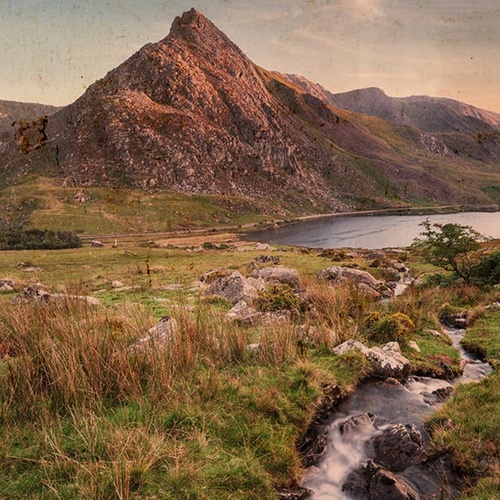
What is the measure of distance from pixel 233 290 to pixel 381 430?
425 inches

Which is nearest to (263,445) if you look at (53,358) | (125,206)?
(53,358)

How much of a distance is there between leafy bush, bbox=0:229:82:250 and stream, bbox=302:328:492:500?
5275 cm

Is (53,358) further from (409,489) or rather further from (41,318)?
(409,489)

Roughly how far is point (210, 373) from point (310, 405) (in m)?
2.44

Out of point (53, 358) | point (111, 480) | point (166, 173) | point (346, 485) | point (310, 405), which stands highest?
point (166, 173)

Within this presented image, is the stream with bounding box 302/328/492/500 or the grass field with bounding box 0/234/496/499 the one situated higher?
the grass field with bounding box 0/234/496/499

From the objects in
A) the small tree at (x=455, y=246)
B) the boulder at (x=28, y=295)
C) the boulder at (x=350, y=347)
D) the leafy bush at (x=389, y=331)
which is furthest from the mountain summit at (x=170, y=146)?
the boulder at (x=350, y=347)

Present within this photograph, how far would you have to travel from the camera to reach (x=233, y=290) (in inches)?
730

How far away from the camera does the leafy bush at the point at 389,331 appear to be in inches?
516

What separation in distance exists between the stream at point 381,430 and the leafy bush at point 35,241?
52.7 metres

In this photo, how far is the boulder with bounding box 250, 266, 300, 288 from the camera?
2358cm

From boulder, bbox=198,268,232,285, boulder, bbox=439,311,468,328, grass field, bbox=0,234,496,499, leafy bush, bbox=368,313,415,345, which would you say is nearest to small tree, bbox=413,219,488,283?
boulder, bbox=439,311,468,328

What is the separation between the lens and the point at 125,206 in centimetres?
11962

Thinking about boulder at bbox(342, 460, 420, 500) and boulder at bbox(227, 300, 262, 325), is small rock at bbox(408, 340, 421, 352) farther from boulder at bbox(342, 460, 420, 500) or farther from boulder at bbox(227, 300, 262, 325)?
boulder at bbox(342, 460, 420, 500)
